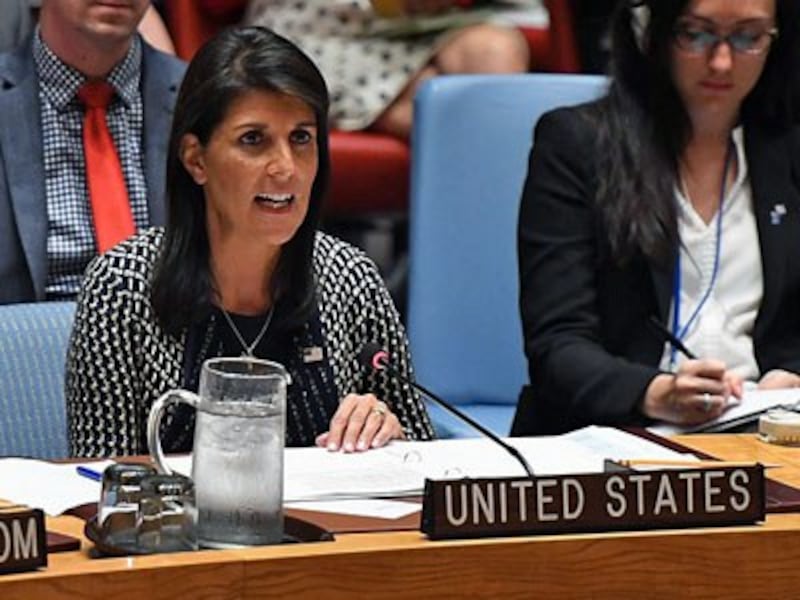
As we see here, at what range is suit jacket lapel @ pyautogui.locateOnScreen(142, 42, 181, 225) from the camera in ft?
12.3

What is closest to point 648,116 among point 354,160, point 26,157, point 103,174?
point 103,174

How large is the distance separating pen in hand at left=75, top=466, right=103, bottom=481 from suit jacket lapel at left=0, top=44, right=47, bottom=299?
1.08 m

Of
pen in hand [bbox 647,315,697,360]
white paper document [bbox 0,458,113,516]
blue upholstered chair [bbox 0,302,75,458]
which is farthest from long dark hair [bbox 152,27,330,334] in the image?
pen in hand [bbox 647,315,697,360]

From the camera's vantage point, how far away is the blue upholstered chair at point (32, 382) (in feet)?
9.78

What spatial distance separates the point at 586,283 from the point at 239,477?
1.28 metres

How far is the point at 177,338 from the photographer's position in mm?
2887

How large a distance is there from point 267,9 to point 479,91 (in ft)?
2.85

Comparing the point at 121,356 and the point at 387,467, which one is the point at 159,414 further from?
the point at 121,356

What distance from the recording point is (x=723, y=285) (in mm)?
3441

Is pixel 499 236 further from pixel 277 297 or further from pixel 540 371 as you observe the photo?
pixel 277 297

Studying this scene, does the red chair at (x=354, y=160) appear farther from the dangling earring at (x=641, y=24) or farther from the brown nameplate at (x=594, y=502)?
the brown nameplate at (x=594, y=502)

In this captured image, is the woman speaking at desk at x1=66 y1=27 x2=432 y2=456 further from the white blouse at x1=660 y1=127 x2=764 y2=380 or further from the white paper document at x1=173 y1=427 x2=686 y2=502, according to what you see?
the white blouse at x1=660 y1=127 x2=764 y2=380

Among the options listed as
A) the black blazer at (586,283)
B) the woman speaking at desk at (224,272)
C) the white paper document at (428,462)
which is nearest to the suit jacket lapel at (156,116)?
the black blazer at (586,283)

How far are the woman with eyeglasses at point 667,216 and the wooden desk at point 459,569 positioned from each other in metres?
1.04
